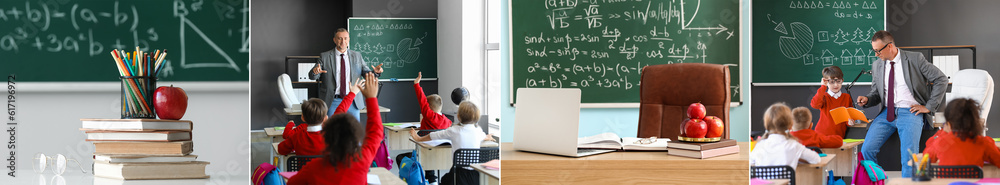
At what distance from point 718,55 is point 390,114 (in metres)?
2.33

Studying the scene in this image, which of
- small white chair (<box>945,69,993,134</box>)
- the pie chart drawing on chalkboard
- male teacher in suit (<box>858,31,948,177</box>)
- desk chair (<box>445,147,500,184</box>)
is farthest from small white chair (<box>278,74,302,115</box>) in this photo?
small white chair (<box>945,69,993,134</box>)

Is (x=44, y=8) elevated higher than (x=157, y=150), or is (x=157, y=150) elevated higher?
(x=44, y=8)

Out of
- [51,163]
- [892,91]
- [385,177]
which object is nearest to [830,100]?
[892,91]

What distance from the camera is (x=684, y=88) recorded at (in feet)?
9.46

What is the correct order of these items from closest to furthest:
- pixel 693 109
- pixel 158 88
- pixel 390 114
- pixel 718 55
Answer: pixel 693 109, pixel 390 114, pixel 158 88, pixel 718 55

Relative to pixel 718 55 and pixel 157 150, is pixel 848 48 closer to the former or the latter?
pixel 718 55

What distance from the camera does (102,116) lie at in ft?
7.83

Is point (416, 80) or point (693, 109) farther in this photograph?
point (416, 80)

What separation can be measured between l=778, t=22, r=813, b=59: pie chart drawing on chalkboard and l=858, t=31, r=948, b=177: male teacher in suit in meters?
0.34

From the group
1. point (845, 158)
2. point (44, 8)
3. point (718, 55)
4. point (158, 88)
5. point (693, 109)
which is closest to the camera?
point (693, 109)

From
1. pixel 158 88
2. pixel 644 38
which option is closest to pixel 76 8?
pixel 158 88

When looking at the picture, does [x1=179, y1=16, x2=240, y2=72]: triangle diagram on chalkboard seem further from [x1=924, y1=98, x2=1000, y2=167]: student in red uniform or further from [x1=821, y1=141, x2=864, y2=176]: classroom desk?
[x1=924, y1=98, x2=1000, y2=167]: student in red uniform

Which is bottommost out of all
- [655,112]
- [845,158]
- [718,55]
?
[845,158]

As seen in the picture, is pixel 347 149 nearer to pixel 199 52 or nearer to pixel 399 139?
pixel 399 139
